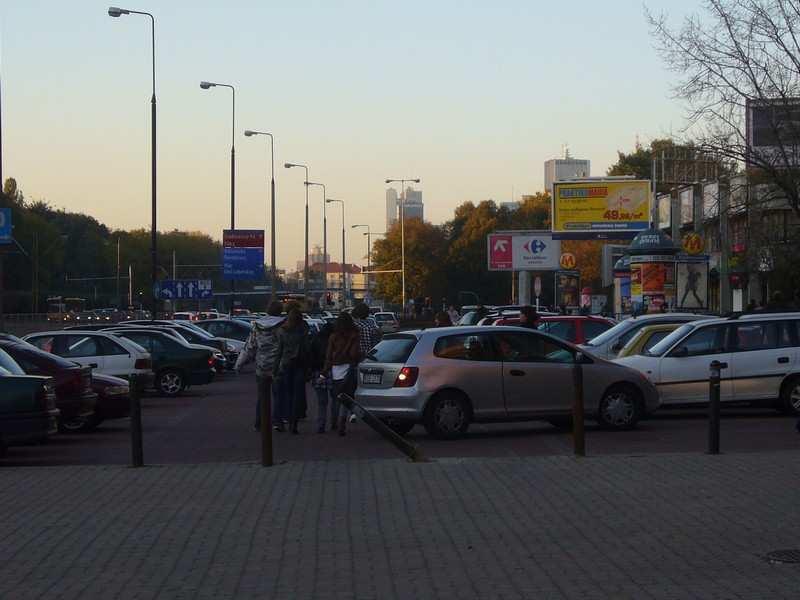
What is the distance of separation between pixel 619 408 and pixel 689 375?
2.18 m

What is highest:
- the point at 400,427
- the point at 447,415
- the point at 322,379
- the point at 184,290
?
the point at 184,290

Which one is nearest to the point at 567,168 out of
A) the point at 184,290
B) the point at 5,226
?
the point at 184,290

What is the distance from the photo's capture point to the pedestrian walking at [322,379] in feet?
59.2

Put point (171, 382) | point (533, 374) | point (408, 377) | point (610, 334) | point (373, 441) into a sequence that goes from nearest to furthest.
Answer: point (408, 377) < point (533, 374) < point (373, 441) < point (610, 334) < point (171, 382)

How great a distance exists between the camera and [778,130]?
2622 cm

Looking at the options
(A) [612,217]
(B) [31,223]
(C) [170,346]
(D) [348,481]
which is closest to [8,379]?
(D) [348,481]

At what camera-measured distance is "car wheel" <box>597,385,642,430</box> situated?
1716cm

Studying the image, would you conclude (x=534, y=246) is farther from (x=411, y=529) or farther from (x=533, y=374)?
(x=411, y=529)

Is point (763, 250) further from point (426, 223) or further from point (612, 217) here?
point (426, 223)

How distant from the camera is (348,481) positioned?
12.2 m

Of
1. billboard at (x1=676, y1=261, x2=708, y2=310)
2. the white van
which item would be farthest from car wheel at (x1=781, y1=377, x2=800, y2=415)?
billboard at (x1=676, y1=261, x2=708, y2=310)

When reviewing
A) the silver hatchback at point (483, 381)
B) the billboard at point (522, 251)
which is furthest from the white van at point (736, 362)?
the billboard at point (522, 251)

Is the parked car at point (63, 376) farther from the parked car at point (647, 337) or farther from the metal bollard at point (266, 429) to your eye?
the parked car at point (647, 337)

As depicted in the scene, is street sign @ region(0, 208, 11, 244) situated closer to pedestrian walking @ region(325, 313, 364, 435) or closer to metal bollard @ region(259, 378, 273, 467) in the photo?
pedestrian walking @ region(325, 313, 364, 435)
